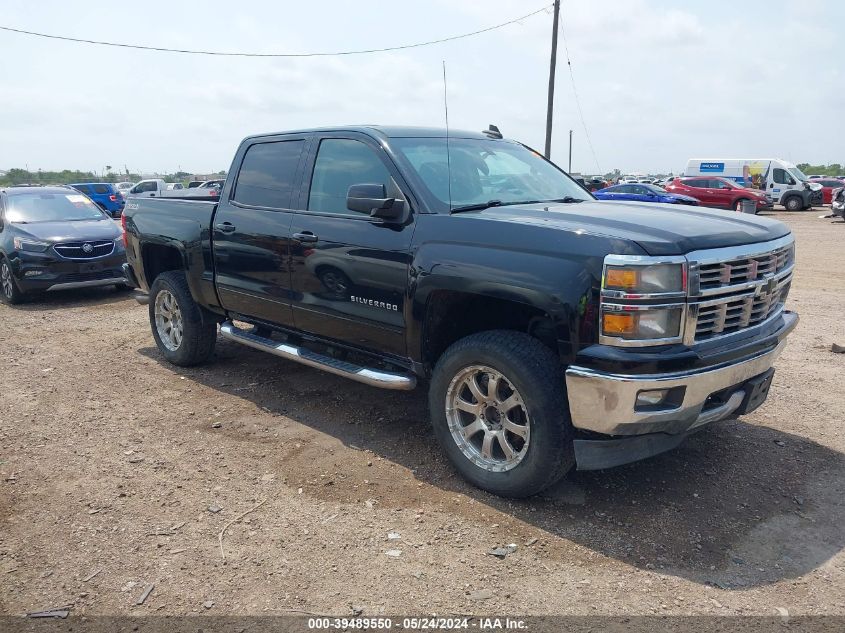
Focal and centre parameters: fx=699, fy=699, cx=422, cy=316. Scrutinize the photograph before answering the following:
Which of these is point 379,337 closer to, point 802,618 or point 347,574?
point 347,574

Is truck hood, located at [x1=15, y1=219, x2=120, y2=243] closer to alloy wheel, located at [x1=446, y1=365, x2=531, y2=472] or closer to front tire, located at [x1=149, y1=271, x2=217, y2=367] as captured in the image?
front tire, located at [x1=149, y1=271, x2=217, y2=367]

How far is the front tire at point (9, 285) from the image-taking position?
969 cm

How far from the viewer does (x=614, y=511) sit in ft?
12.1

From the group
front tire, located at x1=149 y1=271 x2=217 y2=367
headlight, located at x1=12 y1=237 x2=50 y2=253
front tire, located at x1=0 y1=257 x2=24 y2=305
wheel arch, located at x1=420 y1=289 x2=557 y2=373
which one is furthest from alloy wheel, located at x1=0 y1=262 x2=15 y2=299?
wheel arch, located at x1=420 y1=289 x2=557 y2=373

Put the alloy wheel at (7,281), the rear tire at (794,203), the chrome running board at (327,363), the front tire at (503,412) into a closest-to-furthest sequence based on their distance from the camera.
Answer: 1. the front tire at (503,412)
2. the chrome running board at (327,363)
3. the alloy wheel at (7,281)
4. the rear tire at (794,203)

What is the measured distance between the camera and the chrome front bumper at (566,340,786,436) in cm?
321

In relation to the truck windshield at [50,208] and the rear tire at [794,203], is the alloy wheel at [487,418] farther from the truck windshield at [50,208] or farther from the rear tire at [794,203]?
the rear tire at [794,203]

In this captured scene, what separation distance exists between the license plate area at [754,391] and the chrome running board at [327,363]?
6.02 ft

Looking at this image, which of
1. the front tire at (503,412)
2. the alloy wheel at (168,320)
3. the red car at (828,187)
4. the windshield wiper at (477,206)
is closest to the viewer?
the front tire at (503,412)

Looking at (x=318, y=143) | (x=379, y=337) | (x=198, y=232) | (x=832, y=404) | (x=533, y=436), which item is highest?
(x=318, y=143)

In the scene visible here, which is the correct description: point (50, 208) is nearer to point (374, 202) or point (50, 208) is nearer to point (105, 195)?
point (374, 202)

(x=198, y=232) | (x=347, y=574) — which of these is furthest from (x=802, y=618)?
(x=198, y=232)

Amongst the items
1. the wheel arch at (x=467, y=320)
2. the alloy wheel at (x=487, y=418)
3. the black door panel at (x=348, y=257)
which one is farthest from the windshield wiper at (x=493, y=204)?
the alloy wheel at (x=487, y=418)

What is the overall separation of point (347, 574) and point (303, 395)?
256 cm
